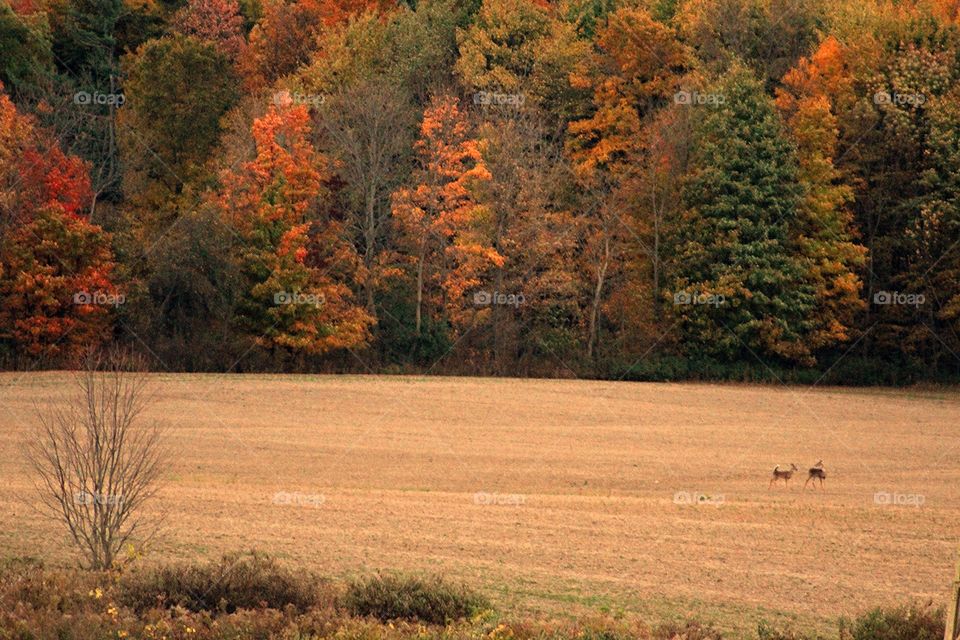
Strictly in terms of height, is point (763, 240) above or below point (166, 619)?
above

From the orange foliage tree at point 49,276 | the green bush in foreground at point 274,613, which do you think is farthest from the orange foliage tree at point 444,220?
the green bush in foreground at point 274,613

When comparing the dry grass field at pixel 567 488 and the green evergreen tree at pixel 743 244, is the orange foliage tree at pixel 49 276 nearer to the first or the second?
the dry grass field at pixel 567 488

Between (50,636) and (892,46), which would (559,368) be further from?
(50,636)

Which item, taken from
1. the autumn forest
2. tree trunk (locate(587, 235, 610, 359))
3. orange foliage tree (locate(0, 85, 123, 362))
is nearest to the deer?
the autumn forest

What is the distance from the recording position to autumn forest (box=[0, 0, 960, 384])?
6278cm

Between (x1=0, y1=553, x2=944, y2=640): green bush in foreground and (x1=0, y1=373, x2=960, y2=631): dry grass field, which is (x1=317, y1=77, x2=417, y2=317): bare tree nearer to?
(x1=0, y1=373, x2=960, y2=631): dry grass field

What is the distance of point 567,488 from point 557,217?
33.1 metres

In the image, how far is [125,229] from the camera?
64375mm

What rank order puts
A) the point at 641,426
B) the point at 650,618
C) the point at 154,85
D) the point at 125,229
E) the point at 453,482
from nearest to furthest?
the point at 650,618 → the point at 453,482 → the point at 641,426 → the point at 125,229 → the point at 154,85

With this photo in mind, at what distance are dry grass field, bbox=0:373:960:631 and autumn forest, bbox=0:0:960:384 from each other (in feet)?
13.4

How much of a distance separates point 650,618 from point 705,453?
2604 cm

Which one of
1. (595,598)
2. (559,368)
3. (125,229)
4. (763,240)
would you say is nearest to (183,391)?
(125,229)

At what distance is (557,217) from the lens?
226ft

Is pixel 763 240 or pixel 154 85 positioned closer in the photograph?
pixel 763 240
